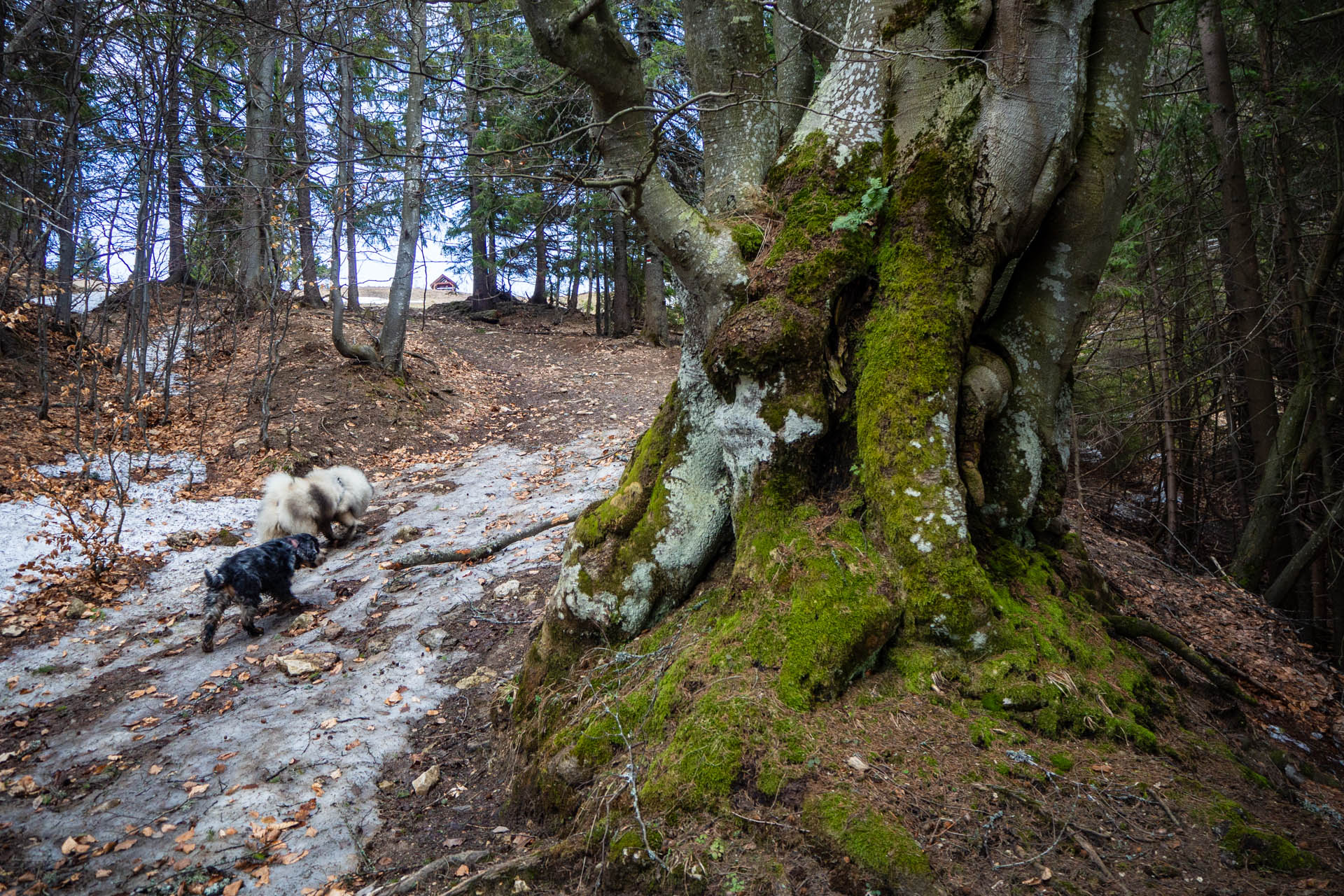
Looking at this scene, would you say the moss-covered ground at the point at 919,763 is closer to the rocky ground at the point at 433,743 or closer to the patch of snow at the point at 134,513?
the rocky ground at the point at 433,743

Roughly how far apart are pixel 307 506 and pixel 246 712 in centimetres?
355

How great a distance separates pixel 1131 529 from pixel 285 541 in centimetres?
1159

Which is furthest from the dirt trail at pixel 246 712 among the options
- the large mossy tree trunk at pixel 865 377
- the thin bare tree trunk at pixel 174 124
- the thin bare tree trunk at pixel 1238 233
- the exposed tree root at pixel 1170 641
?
the thin bare tree trunk at pixel 1238 233

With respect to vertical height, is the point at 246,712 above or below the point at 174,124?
below

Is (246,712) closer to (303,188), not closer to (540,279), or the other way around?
(303,188)

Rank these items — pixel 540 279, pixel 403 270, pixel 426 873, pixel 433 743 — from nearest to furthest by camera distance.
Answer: pixel 426 873
pixel 433 743
pixel 403 270
pixel 540 279

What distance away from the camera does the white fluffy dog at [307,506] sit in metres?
8.07

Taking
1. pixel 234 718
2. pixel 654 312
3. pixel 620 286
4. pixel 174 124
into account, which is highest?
pixel 174 124

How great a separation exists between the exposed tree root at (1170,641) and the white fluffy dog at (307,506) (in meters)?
8.12

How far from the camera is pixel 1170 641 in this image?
3684 millimetres

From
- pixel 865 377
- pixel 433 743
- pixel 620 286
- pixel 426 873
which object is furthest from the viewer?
pixel 620 286

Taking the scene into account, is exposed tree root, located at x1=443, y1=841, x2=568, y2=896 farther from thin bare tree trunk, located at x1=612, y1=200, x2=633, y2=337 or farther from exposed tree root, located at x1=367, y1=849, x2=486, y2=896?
thin bare tree trunk, located at x1=612, y1=200, x2=633, y2=337

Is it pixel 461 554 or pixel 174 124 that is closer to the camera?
pixel 461 554

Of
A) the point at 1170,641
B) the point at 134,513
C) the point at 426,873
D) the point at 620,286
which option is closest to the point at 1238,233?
the point at 1170,641
